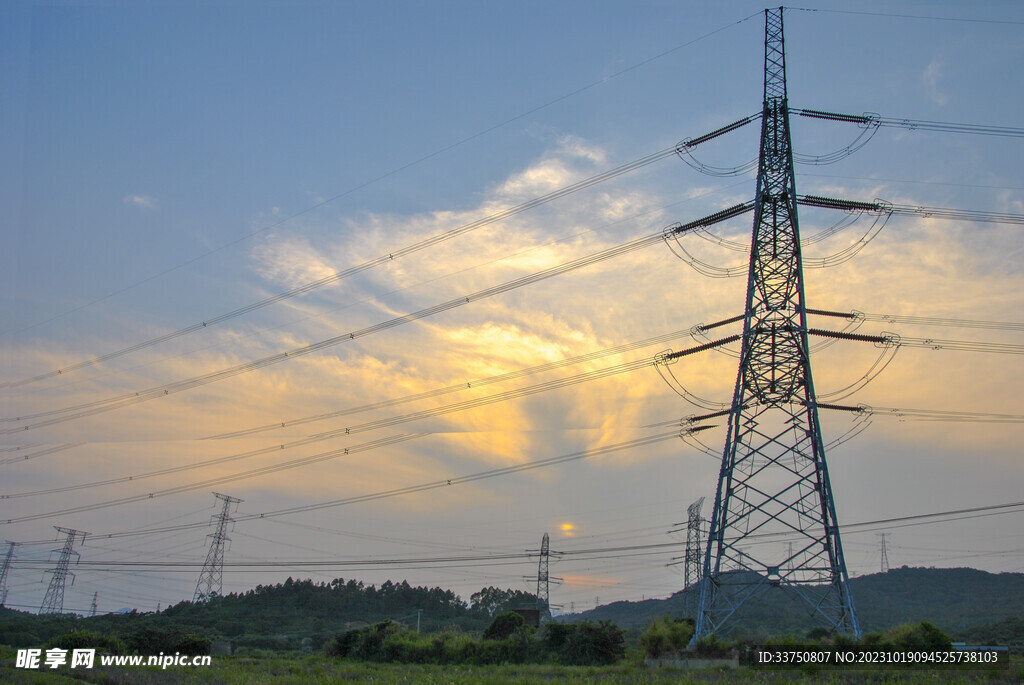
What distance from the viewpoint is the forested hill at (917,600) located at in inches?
4513

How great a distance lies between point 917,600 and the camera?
151375mm

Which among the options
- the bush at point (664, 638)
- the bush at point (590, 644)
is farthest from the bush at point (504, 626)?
the bush at point (664, 638)

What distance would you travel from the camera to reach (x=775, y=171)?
37.3 metres

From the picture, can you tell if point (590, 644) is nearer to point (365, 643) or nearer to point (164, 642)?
point (365, 643)

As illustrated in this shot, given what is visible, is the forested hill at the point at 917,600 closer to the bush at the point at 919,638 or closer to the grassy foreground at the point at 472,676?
the grassy foreground at the point at 472,676

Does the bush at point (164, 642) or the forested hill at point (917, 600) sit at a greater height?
the forested hill at point (917, 600)

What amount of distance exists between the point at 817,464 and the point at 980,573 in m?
186

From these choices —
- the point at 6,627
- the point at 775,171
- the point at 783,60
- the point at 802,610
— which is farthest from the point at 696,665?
the point at 802,610

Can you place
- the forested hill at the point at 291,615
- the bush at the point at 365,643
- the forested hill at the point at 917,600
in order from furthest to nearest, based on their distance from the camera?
the forested hill at the point at 917,600
the forested hill at the point at 291,615
the bush at the point at 365,643

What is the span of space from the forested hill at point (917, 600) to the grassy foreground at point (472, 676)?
74168 mm

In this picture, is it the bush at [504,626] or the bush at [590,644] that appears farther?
the bush at [504,626]

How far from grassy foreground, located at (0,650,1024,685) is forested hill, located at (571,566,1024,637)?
74168 mm

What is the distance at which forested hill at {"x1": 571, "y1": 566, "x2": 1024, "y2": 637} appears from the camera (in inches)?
4513

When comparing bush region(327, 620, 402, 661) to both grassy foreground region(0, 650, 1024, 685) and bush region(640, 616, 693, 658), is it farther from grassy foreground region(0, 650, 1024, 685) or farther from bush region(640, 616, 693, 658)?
bush region(640, 616, 693, 658)
